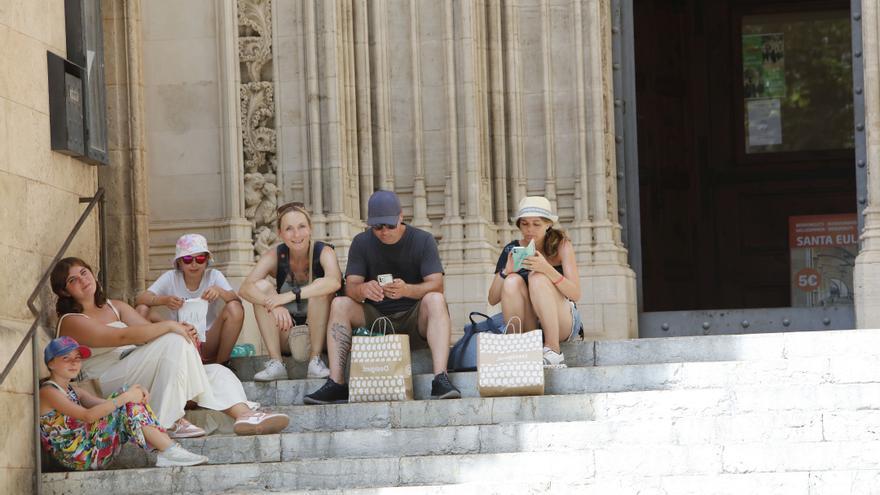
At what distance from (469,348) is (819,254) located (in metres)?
8.04

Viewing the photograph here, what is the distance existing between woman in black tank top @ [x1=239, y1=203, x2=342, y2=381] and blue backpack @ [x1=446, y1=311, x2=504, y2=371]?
721 millimetres

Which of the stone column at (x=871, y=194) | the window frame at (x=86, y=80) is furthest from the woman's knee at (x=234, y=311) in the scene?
the stone column at (x=871, y=194)

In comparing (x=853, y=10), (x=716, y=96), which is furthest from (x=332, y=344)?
(x=716, y=96)

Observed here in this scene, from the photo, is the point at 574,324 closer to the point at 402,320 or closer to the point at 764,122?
the point at 402,320

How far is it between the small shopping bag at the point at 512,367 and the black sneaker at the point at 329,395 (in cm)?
80

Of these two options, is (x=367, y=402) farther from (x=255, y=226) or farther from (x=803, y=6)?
(x=803, y=6)

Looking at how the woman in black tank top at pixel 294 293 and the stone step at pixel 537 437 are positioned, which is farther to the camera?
the woman in black tank top at pixel 294 293

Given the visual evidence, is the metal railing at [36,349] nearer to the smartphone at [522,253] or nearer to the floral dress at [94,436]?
the floral dress at [94,436]

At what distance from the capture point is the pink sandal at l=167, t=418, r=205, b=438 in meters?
9.38

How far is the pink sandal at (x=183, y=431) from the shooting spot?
9375 millimetres

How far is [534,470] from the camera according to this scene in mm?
8531

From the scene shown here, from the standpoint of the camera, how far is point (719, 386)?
948 cm

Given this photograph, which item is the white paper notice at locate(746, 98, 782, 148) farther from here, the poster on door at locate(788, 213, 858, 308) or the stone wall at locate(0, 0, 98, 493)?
the stone wall at locate(0, 0, 98, 493)

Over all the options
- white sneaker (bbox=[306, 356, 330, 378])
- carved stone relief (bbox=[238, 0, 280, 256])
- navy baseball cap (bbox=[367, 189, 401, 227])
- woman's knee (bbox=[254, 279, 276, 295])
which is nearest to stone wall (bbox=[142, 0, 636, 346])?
carved stone relief (bbox=[238, 0, 280, 256])
